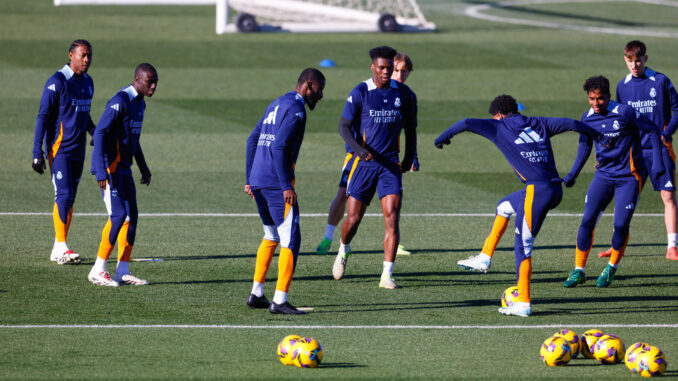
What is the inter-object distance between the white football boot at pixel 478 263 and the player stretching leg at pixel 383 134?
1199 millimetres

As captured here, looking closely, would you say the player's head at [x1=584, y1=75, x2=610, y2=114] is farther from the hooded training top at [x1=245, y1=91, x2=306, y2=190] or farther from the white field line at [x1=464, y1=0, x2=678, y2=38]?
the white field line at [x1=464, y1=0, x2=678, y2=38]

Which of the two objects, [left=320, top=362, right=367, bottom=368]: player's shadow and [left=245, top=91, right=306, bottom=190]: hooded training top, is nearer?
[left=320, top=362, right=367, bottom=368]: player's shadow

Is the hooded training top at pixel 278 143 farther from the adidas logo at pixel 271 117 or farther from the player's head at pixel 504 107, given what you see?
the player's head at pixel 504 107

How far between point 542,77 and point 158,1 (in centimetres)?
1884

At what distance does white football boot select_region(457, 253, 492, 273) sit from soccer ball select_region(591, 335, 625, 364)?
3466 mm

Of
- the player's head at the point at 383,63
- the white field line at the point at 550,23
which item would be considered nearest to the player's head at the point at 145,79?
the player's head at the point at 383,63

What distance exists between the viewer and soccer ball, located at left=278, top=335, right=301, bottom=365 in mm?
8531

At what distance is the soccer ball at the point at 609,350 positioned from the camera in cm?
863

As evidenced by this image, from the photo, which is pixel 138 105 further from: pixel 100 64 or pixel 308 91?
pixel 100 64

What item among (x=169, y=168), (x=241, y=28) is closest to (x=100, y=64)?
(x=241, y=28)

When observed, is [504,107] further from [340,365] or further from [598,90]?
[340,365]

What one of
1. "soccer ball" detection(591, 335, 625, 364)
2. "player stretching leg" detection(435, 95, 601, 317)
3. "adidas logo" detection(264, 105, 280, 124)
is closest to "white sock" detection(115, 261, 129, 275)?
"adidas logo" detection(264, 105, 280, 124)

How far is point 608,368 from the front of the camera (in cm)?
863

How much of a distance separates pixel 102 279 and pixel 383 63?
12.8 feet
